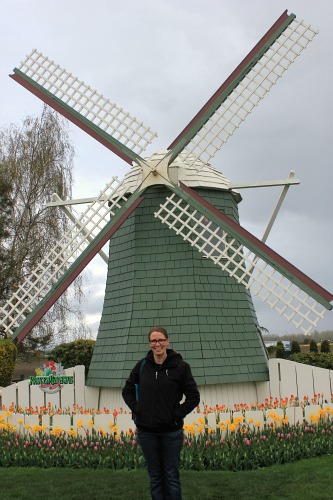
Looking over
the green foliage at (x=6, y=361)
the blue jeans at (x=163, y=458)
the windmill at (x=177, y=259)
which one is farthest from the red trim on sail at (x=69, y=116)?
the green foliage at (x=6, y=361)

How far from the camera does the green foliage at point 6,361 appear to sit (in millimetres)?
14773

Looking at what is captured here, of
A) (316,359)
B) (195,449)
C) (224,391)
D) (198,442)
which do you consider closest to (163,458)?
(195,449)

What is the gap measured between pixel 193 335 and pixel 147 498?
166 inches

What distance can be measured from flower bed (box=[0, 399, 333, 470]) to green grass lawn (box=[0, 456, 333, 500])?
19 centimetres

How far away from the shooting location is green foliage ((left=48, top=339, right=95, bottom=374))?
17562 mm

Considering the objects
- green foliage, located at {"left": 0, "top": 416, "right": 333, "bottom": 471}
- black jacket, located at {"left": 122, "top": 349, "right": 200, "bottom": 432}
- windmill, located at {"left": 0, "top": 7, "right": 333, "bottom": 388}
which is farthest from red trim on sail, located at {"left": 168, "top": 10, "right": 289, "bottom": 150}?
black jacket, located at {"left": 122, "top": 349, "right": 200, "bottom": 432}

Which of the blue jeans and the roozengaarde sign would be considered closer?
the blue jeans

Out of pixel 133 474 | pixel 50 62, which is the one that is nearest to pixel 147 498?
pixel 133 474

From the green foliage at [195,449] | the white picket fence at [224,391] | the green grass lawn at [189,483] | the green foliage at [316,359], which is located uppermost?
the green foliage at [316,359]

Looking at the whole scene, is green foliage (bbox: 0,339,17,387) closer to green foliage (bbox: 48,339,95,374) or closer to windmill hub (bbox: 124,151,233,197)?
green foliage (bbox: 48,339,95,374)

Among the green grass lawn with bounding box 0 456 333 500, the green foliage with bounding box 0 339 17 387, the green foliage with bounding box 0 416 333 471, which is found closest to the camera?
the green grass lawn with bounding box 0 456 333 500

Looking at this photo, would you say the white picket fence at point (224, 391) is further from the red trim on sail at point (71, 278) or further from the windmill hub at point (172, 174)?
the windmill hub at point (172, 174)

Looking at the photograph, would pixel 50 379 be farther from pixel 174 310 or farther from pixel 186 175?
pixel 186 175

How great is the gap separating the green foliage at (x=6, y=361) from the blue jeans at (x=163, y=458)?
11353 mm
